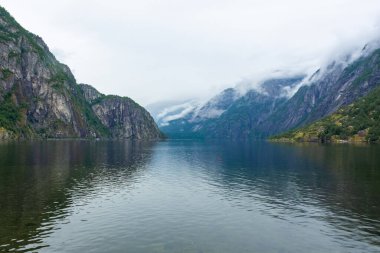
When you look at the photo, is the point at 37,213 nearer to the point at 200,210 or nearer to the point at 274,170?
the point at 200,210

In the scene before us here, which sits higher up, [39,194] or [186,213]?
[39,194]

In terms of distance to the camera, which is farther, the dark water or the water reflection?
the water reflection

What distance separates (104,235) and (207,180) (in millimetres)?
58457

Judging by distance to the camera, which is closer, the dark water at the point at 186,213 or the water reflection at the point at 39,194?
the dark water at the point at 186,213

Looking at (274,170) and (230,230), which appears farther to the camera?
(274,170)

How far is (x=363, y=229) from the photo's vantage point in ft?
176

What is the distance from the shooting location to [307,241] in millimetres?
48656

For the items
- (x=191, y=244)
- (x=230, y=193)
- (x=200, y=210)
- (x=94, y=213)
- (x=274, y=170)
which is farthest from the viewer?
(x=274, y=170)

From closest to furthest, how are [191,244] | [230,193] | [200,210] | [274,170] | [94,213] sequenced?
1. [191,244]
2. [94,213]
3. [200,210]
4. [230,193]
5. [274,170]

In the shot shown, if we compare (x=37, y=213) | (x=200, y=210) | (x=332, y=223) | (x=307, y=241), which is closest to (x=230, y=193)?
(x=200, y=210)

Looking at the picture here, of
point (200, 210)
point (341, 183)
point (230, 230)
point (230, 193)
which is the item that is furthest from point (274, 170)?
point (230, 230)

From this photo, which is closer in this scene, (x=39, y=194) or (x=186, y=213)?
(x=186, y=213)

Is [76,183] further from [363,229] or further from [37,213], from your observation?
[363,229]

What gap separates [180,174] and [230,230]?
6703 cm
